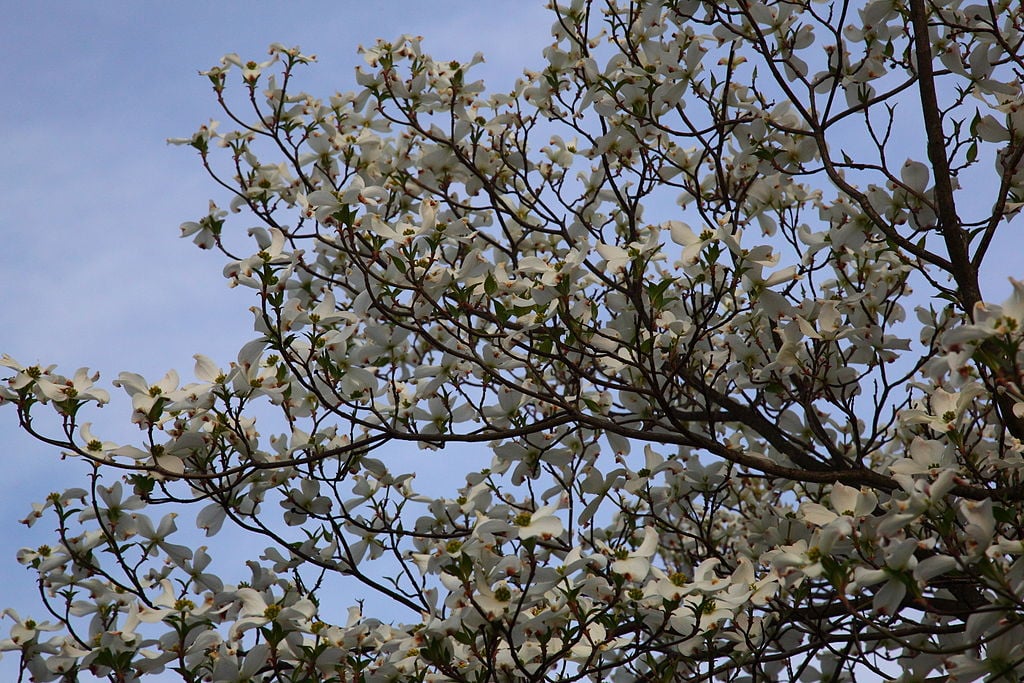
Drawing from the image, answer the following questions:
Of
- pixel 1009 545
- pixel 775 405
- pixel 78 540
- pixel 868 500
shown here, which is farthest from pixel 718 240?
pixel 78 540

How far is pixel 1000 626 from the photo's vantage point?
9.86 ft

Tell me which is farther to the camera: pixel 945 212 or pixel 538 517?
pixel 945 212

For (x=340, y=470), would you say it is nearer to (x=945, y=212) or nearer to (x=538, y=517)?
(x=538, y=517)

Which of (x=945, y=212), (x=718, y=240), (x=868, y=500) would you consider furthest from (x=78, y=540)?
(x=945, y=212)

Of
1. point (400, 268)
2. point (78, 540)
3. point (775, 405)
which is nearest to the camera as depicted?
point (400, 268)

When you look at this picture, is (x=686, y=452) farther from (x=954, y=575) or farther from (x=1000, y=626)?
(x=1000, y=626)

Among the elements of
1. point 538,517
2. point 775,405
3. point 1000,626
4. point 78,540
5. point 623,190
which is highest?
point 623,190

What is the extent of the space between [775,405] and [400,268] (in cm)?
252

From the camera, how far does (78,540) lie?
411cm

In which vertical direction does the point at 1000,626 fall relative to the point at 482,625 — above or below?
below

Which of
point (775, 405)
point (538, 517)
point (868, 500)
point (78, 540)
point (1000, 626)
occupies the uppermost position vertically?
point (775, 405)

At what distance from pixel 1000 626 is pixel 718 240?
159 centimetres

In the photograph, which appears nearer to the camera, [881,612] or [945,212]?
[881,612]

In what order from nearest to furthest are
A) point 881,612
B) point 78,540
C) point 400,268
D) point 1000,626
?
point 881,612, point 1000,626, point 400,268, point 78,540
